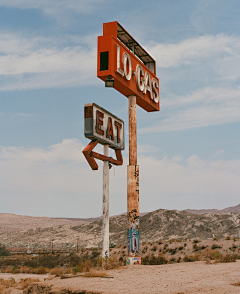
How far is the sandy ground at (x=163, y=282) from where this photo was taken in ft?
38.9

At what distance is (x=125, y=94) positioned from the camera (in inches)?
905

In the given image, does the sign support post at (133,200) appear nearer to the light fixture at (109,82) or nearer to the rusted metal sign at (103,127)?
the rusted metal sign at (103,127)

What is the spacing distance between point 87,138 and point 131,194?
454 centimetres

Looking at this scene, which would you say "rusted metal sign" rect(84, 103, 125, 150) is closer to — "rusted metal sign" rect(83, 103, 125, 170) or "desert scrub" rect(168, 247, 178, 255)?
"rusted metal sign" rect(83, 103, 125, 170)

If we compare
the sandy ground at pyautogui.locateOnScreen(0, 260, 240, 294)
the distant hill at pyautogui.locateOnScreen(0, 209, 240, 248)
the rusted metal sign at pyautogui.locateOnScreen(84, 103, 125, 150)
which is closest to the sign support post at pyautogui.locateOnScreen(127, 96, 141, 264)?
the rusted metal sign at pyautogui.locateOnScreen(84, 103, 125, 150)

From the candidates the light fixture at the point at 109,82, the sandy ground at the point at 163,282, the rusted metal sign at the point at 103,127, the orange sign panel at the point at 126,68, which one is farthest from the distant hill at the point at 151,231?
the sandy ground at the point at 163,282

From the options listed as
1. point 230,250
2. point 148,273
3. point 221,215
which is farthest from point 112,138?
point 221,215

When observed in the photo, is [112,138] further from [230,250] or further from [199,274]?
[230,250]

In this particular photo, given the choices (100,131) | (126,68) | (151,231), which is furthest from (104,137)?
(151,231)

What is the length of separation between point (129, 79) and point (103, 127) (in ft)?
12.6

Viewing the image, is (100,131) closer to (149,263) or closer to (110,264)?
(110,264)

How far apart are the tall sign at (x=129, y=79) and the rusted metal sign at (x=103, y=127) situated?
77 centimetres

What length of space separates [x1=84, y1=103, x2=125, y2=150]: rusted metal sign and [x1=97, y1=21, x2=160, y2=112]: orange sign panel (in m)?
2.13

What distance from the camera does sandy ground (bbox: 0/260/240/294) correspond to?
38.9 feet
